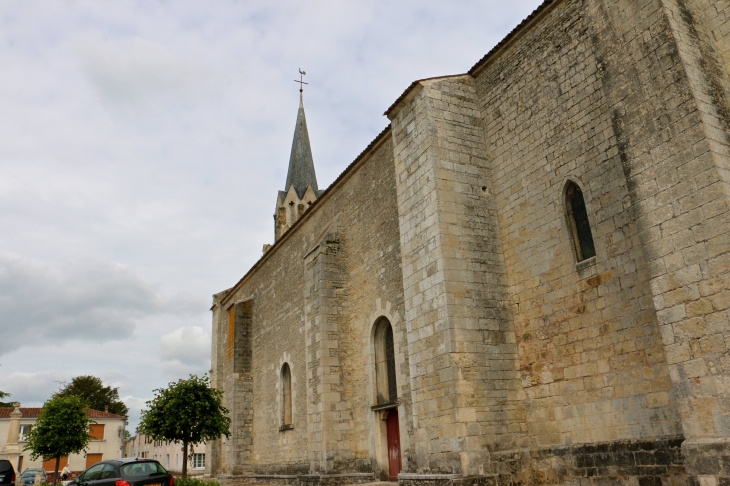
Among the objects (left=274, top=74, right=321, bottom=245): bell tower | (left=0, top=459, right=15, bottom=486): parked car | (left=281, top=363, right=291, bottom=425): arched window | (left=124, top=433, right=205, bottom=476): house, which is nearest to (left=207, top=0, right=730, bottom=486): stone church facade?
(left=281, top=363, right=291, bottom=425): arched window

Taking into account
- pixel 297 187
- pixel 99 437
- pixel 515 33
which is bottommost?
pixel 99 437

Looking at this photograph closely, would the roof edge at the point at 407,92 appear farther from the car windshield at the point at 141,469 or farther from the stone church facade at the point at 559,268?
the car windshield at the point at 141,469

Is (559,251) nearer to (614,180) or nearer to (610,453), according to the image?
(614,180)

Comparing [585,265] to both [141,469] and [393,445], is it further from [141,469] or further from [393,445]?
[141,469]

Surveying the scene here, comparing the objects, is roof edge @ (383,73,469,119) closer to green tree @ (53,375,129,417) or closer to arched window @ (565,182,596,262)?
arched window @ (565,182,596,262)

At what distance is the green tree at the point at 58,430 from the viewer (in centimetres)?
1761

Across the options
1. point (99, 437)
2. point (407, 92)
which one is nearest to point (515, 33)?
point (407, 92)

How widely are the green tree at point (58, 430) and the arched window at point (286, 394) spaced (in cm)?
679

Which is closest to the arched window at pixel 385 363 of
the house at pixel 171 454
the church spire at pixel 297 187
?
the church spire at pixel 297 187

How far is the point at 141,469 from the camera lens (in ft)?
30.5

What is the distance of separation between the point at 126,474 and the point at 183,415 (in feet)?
18.0

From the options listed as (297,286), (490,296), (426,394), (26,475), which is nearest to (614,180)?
(490,296)

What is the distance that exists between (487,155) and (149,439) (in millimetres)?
11117

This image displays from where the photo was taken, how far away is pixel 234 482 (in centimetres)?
1927
